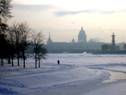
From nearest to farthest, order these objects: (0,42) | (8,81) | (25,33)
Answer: (8,81) < (0,42) < (25,33)

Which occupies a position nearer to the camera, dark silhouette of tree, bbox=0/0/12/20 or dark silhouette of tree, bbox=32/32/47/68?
dark silhouette of tree, bbox=0/0/12/20

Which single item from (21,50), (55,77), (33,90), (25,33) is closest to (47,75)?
(55,77)

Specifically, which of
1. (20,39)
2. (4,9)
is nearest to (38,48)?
(20,39)

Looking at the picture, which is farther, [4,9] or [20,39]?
[20,39]

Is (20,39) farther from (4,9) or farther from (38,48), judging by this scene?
(4,9)

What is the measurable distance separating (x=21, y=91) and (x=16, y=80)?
535 centimetres

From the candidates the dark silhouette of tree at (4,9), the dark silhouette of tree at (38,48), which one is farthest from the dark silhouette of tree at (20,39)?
the dark silhouette of tree at (4,9)

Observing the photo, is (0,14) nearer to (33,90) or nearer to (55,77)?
(55,77)

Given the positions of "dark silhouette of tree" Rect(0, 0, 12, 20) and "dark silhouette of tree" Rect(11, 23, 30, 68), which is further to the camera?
"dark silhouette of tree" Rect(11, 23, 30, 68)

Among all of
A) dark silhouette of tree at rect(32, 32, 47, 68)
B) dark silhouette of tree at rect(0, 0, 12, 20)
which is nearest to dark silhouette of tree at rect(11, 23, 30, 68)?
dark silhouette of tree at rect(32, 32, 47, 68)

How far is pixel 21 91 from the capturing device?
3156 cm

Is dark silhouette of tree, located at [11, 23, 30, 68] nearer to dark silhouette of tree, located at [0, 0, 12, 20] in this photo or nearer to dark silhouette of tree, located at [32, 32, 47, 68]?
dark silhouette of tree, located at [32, 32, 47, 68]

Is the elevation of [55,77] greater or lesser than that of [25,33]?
lesser

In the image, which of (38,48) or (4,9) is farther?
(38,48)
